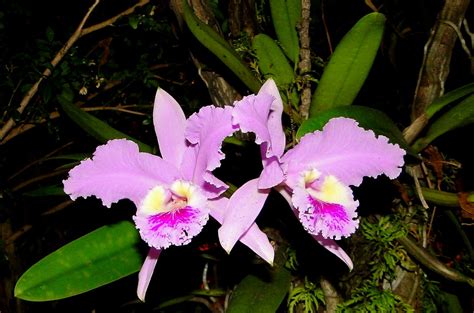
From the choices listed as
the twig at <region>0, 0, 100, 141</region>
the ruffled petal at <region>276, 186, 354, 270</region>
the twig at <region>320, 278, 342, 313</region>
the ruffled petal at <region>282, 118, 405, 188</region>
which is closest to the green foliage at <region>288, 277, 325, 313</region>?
the twig at <region>320, 278, 342, 313</region>

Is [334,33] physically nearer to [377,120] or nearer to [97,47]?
[97,47]

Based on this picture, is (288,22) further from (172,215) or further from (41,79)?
(41,79)

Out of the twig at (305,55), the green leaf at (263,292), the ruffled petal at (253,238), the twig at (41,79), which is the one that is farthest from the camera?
the twig at (41,79)

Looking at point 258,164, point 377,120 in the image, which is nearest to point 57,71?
point 258,164

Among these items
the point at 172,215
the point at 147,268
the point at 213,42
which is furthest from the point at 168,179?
the point at 213,42

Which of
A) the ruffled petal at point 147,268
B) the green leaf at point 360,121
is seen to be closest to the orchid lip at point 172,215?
the ruffled petal at point 147,268

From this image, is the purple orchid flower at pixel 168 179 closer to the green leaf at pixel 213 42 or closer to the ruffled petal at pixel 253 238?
the ruffled petal at pixel 253 238

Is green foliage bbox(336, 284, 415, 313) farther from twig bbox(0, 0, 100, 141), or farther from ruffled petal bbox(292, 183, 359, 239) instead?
twig bbox(0, 0, 100, 141)
